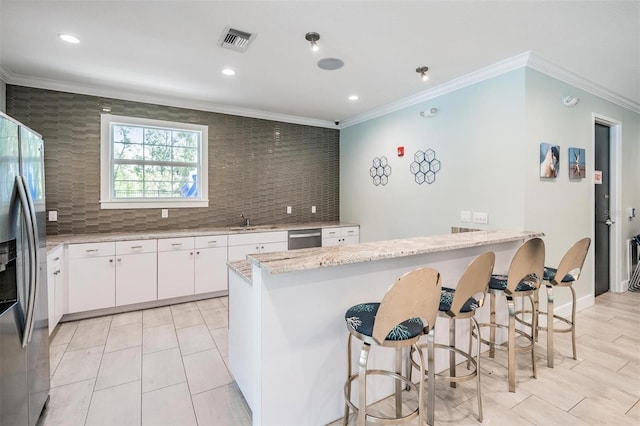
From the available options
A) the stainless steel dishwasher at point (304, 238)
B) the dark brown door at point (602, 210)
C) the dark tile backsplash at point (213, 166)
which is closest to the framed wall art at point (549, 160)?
the dark brown door at point (602, 210)

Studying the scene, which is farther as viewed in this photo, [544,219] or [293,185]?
[293,185]

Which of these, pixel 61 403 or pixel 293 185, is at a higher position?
pixel 293 185

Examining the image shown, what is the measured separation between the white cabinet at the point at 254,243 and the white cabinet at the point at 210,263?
0.12 metres

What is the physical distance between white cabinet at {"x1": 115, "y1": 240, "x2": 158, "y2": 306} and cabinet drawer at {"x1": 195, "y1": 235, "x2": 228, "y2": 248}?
1.61 ft

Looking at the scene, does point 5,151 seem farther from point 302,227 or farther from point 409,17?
point 302,227

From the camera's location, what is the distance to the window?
3963 millimetres

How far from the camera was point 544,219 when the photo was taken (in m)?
3.19

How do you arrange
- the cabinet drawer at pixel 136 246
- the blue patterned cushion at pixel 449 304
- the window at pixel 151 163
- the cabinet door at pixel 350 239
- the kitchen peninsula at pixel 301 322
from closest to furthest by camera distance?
the kitchen peninsula at pixel 301 322 < the blue patterned cushion at pixel 449 304 < the cabinet drawer at pixel 136 246 < the window at pixel 151 163 < the cabinet door at pixel 350 239

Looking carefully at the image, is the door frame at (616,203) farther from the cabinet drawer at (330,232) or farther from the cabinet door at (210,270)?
the cabinet door at (210,270)

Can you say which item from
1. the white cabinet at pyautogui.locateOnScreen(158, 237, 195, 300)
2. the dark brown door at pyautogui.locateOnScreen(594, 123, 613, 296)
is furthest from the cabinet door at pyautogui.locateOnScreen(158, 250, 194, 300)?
the dark brown door at pyautogui.locateOnScreen(594, 123, 613, 296)

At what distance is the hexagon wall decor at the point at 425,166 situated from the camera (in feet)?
12.7

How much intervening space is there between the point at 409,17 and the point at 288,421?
9.14 feet

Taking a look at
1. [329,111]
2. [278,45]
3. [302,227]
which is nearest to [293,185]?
[302,227]

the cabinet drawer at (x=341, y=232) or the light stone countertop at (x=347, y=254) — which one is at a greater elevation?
the light stone countertop at (x=347, y=254)
